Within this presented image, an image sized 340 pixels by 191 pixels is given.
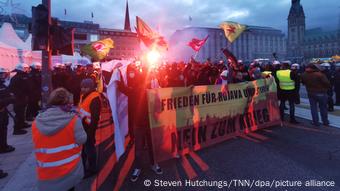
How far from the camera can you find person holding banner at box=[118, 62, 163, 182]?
15.8 ft

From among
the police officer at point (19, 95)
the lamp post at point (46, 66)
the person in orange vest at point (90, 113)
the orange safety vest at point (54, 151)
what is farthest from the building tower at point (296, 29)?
the orange safety vest at point (54, 151)

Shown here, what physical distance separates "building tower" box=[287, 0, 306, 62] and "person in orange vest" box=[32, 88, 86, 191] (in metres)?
152

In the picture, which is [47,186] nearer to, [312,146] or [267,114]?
[312,146]

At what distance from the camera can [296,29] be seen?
14350 centimetres

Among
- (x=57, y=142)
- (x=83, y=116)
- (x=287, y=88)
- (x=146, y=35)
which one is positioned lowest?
(x=57, y=142)

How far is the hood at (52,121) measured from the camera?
2.97 metres

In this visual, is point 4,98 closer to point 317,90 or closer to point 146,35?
point 146,35

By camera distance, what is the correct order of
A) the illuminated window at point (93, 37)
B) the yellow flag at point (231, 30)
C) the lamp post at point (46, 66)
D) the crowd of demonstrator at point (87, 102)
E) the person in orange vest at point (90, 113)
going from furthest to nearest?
the illuminated window at point (93, 37) < the yellow flag at point (231, 30) < the lamp post at point (46, 66) < the person in orange vest at point (90, 113) < the crowd of demonstrator at point (87, 102)

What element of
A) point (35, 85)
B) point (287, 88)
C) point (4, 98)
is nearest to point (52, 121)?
point (4, 98)

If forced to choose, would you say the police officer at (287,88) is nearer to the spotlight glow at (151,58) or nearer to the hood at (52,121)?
the spotlight glow at (151,58)

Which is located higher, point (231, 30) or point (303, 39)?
point (303, 39)

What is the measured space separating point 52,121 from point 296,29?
15876 centimetres

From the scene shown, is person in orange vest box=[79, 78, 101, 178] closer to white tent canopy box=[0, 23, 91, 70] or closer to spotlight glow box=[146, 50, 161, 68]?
spotlight glow box=[146, 50, 161, 68]

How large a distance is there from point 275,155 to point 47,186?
14.0 ft
